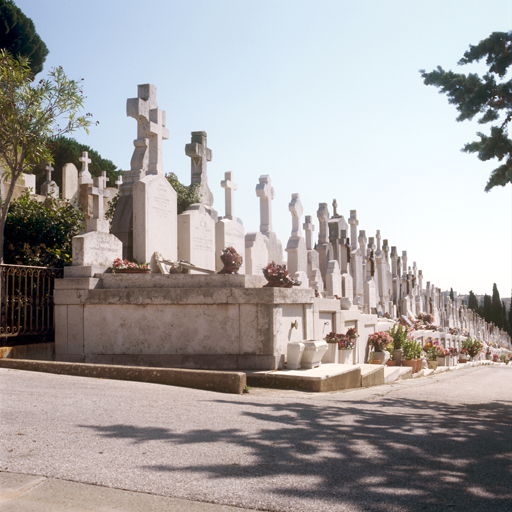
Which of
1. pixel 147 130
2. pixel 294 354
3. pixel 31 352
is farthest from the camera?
pixel 147 130

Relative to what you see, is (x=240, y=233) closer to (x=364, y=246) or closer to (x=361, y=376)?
(x=361, y=376)

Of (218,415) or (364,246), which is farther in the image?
(364,246)

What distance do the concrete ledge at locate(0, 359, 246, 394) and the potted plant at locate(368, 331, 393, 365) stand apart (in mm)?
6818

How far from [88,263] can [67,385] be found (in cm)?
347

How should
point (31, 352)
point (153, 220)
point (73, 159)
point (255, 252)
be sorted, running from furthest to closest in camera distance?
point (73, 159) < point (255, 252) < point (153, 220) < point (31, 352)

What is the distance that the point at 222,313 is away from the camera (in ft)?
27.0

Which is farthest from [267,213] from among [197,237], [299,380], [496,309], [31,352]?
[496,309]

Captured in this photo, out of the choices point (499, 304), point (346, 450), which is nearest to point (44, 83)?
point (346, 450)

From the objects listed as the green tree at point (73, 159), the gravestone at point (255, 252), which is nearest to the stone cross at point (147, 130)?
the gravestone at point (255, 252)

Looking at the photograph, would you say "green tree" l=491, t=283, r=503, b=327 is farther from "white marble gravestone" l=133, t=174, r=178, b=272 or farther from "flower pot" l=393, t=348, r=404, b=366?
"white marble gravestone" l=133, t=174, r=178, b=272

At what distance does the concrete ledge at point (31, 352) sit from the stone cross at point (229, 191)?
6.33 meters

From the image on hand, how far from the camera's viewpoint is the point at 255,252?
14195 millimetres

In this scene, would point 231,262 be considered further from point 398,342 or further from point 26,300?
point 398,342

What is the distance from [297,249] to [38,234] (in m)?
7.37
